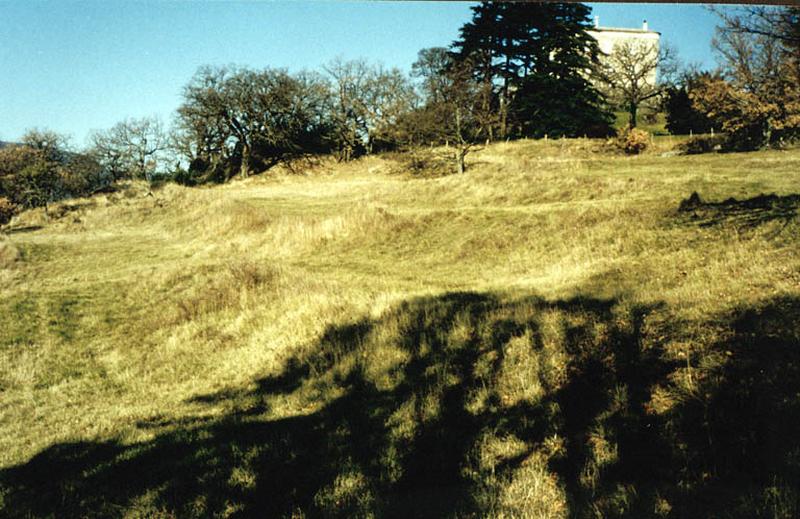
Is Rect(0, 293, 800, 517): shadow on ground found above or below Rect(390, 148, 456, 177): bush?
below

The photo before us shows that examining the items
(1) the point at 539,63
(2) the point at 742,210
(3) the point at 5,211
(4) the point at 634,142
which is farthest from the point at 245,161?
(2) the point at 742,210

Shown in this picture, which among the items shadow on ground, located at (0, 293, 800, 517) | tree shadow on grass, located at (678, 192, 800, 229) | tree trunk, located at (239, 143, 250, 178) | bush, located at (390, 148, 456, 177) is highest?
tree trunk, located at (239, 143, 250, 178)

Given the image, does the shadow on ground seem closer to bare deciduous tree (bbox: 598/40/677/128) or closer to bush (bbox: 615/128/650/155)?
bush (bbox: 615/128/650/155)

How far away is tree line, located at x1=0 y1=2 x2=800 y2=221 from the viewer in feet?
110

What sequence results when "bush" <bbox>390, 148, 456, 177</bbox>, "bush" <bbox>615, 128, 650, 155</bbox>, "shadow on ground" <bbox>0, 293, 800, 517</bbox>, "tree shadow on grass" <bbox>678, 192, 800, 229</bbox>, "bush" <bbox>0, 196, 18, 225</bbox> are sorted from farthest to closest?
"bush" <bbox>0, 196, 18, 225</bbox>, "bush" <bbox>390, 148, 456, 177</bbox>, "bush" <bbox>615, 128, 650, 155</bbox>, "tree shadow on grass" <bbox>678, 192, 800, 229</bbox>, "shadow on ground" <bbox>0, 293, 800, 517</bbox>

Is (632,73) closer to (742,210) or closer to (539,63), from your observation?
(539,63)

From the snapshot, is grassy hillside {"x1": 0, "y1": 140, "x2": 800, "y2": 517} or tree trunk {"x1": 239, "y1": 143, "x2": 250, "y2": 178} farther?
tree trunk {"x1": 239, "y1": 143, "x2": 250, "y2": 178}

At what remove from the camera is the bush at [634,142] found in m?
31.8

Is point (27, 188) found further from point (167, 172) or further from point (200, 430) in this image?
point (200, 430)

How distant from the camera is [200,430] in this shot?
6.30 metres

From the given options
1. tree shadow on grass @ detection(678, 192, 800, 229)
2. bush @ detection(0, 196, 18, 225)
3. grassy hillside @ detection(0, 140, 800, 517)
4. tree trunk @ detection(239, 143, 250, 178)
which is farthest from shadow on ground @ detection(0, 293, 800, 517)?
tree trunk @ detection(239, 143, 250, 178)

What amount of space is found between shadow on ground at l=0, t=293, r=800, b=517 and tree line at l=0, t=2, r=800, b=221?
27.8 meters

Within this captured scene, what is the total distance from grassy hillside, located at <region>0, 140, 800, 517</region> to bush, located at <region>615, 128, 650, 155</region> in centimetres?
1504

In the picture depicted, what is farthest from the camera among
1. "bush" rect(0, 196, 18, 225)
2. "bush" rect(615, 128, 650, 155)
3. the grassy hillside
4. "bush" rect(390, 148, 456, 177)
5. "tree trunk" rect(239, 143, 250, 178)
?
"tree trunk" rect(239, 143, 250, 178)
